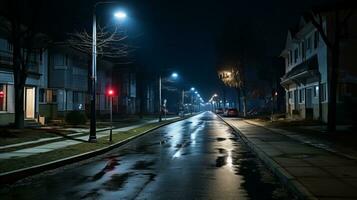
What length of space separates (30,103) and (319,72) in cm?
2364

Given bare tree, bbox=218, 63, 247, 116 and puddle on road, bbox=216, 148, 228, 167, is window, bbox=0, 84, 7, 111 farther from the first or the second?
bare tree, bbox=218, 63, 247, 116

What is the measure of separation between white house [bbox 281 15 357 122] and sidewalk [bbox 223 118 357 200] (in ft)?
54.4

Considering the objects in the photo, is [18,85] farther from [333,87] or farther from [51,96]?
[333,87]

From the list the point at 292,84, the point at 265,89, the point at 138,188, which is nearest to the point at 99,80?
the point at 292,84

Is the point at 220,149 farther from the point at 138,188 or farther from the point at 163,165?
the point at 138,188

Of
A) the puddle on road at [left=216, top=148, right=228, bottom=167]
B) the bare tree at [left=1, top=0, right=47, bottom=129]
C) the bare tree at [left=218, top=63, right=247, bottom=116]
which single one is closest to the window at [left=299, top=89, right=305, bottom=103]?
the bare tree at [left=218, top=63, right=247, bottom=116]

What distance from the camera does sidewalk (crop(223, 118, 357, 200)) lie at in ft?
33.2

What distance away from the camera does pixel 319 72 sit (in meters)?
39.7

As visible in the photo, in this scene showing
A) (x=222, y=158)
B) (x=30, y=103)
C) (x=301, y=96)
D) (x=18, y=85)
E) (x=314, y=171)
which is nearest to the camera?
(x=314, y=171)

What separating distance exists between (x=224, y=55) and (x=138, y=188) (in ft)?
205

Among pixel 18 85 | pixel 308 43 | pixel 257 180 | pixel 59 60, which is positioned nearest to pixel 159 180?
pixel 257 180

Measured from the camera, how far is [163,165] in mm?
16203

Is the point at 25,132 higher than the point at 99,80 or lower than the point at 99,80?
lower

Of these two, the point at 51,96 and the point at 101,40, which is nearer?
the point at 101,40
